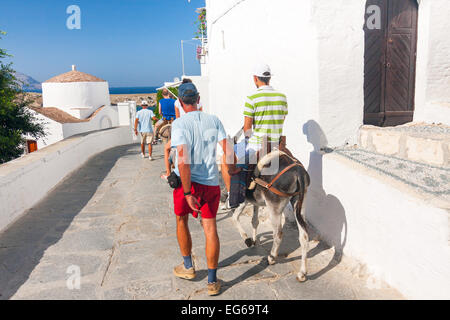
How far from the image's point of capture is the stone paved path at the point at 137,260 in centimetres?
341

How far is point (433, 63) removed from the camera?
214 inches

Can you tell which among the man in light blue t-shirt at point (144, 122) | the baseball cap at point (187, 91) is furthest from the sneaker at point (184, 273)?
the man in light blue t-shirt at point (144, 122)

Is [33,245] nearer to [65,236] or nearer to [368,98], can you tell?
[65,236]

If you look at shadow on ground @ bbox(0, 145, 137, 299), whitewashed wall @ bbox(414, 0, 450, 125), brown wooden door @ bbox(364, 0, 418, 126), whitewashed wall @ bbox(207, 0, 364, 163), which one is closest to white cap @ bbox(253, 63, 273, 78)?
whitewashed wall @ bbox(207, 0, 364, 163)

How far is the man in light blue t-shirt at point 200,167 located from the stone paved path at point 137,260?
0.50m

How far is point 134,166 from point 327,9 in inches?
278

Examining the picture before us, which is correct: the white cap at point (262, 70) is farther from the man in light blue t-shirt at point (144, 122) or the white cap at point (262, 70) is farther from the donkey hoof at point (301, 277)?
the man in light blue t-shirt at point (144, 122)

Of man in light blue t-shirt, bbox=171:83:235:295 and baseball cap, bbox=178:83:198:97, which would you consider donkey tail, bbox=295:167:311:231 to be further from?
baseball cap, bbox=178:83:198:97

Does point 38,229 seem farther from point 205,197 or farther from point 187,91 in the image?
point 187,91

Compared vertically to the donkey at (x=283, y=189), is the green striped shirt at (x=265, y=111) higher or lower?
higher

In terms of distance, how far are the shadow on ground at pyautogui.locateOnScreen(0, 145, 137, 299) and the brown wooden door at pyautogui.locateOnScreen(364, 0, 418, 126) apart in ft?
16.6

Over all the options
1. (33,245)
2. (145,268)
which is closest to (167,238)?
(145,268)

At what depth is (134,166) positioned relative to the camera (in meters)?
10.0
